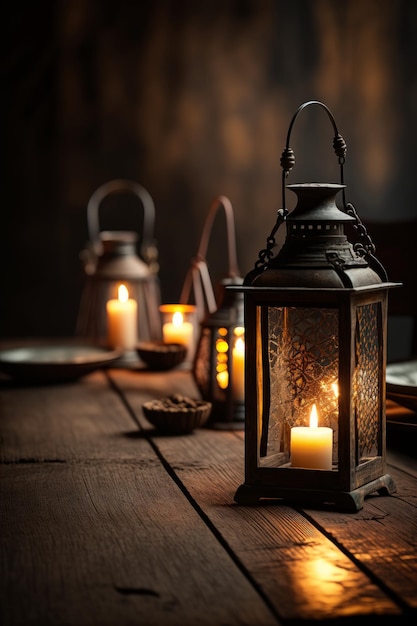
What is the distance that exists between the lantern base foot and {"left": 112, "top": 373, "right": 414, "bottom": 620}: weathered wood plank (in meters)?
0.02

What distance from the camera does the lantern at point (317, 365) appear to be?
124 centimetres

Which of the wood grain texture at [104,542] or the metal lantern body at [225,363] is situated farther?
the metal lantern body at [225,363]

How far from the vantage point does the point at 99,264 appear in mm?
2617

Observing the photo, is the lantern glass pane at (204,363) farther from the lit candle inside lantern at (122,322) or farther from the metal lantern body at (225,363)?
the lit candle inside lantern at (122,322)

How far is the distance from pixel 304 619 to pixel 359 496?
0.39 meters

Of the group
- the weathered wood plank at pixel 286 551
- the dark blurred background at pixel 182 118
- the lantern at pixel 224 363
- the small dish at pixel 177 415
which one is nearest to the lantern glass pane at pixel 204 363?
the lantern at pixel 224 363

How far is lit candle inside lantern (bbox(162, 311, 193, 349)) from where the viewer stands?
8.09 ft

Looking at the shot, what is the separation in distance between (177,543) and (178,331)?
1.38 m

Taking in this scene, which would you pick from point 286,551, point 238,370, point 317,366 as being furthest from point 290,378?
point 238,370

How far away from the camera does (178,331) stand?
2.48 m

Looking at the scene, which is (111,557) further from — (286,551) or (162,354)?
(162,354)

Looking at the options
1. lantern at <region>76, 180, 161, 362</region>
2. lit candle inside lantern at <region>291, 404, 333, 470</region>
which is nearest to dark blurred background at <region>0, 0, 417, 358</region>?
lantern at <region>76, 180, 161, 362</region>

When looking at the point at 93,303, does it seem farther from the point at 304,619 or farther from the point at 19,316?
the point at 304,619

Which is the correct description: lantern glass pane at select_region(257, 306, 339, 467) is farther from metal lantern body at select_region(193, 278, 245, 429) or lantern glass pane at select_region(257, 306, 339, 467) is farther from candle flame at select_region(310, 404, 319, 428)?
metal lantern body at select_region(193, 278, 245, 429)
